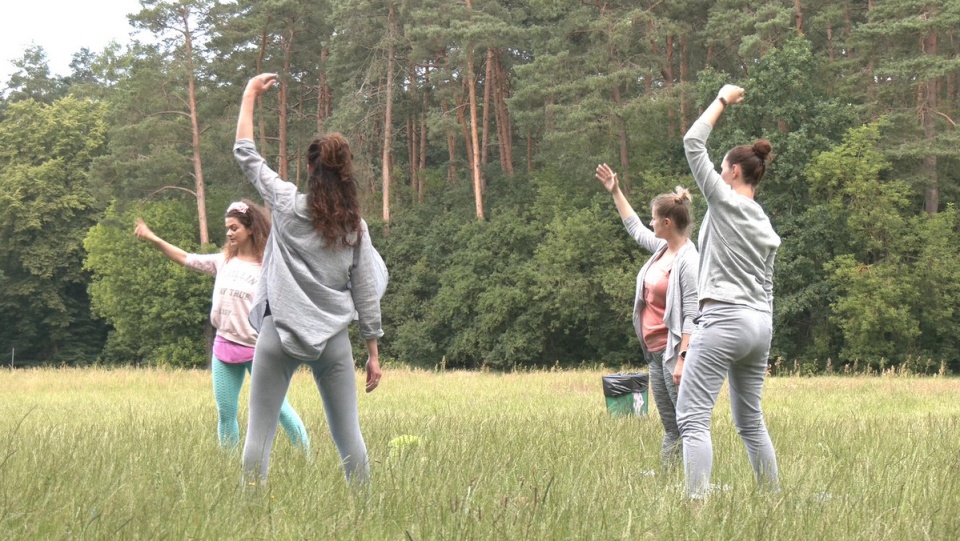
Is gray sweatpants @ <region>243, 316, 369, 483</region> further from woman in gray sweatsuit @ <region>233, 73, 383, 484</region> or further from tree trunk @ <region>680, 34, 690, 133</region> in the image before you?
tree trunk @ <region>680, 34, 690, 133</region>

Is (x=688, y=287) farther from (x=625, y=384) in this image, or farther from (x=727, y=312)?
(x=625, y=384)

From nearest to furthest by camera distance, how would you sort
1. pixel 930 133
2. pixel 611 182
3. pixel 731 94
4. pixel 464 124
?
pixel 731 94 → pixel 611 182 → pixel 930 133 → pixel 464 124

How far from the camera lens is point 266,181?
499cm

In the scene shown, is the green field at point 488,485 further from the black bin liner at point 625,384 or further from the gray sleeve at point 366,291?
the gray sleeve at point 366,291

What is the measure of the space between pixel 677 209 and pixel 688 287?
23.4 inches

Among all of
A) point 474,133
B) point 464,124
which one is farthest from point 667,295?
point 464,124

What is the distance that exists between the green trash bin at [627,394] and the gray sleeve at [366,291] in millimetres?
5561

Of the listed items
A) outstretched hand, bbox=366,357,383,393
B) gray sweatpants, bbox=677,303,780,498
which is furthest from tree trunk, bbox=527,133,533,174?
outstretched hand, bbox=366,357,383,393

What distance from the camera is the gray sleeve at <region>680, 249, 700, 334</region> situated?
6.27 meters

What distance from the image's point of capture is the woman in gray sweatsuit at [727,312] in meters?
5.16

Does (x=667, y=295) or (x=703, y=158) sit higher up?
(x=703, y=158)

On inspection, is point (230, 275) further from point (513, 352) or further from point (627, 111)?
point (513, 352)

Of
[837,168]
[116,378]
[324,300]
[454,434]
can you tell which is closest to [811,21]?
[837,168]

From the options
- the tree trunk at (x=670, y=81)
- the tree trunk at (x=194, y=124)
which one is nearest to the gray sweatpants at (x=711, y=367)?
the tree trunk at (x=670, y=81)
